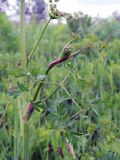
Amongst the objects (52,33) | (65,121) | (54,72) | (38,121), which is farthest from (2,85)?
(52,33)

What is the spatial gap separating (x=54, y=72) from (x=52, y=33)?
1.48m

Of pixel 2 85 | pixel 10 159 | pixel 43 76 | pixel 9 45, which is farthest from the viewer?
pixel 9 45

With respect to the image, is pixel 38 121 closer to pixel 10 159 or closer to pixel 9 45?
pixel 10 159

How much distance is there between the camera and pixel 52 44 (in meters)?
2.86

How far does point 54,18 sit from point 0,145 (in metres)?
0.66

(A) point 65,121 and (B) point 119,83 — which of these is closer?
(A) point 65,121

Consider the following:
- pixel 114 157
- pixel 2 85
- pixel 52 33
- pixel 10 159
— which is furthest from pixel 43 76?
pixel 52 33

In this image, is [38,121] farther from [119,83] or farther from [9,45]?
[9,45]

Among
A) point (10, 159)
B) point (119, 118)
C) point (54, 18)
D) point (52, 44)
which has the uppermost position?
point (52, 44)

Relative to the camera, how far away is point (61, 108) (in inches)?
32.3

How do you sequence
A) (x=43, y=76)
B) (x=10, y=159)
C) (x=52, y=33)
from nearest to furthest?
(x=43, y=76) → (x=10, y=159) → (x=52, y=33)

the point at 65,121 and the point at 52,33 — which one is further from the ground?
the point at 52,33

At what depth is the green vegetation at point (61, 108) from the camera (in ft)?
2.66

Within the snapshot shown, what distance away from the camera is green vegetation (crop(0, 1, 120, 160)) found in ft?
2.66
